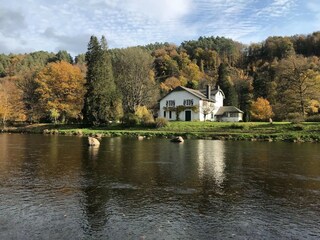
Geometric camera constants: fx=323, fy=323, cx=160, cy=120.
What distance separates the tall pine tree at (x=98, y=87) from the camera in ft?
228

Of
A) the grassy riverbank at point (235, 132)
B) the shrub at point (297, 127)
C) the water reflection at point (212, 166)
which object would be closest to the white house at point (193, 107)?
the grassy riverbank at point (235, 132)

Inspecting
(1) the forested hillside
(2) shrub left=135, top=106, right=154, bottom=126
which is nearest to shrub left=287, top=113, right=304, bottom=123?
(1) the forested hillside

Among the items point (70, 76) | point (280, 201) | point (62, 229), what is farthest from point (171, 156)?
point (70, 76)

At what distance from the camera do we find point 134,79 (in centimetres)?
8088

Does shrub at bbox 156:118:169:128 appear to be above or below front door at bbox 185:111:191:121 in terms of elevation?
below

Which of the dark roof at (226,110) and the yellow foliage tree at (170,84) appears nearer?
the dark roof at (226,110)

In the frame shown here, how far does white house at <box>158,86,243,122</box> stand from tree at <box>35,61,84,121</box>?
20.6 metres

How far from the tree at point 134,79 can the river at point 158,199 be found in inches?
2173

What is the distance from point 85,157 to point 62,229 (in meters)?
18.1

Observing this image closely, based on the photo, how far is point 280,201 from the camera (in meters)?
15.1

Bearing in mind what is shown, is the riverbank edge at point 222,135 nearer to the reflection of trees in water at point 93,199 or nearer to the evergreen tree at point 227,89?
the reflection of trees in water at point 93,199

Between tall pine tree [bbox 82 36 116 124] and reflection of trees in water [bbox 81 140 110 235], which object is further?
tall pine tree [bbox 82 36 116 124]

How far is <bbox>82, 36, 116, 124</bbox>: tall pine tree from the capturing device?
6962 cm

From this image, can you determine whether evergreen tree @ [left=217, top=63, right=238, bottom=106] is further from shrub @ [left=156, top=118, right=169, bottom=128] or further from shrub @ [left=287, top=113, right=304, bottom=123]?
shrub @ [left=156, top=118, right=169, bottom=128]
